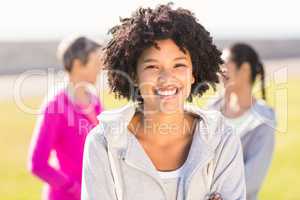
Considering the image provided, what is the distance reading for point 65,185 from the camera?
4.96 meters

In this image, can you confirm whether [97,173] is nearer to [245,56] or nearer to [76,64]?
[76,64]

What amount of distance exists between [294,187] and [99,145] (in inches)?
248

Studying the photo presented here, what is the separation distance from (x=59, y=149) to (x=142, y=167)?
5.96ft

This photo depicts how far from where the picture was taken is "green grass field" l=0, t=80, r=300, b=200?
901cm

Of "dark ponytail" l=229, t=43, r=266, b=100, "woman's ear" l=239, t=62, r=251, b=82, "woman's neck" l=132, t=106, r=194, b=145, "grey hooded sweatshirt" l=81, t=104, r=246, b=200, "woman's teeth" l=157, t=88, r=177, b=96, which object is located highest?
"dark ponytail" l=229, t=43, r=266, b=100

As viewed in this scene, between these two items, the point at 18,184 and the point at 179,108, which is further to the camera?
the point at 18,184

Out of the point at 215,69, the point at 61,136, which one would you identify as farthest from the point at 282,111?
the point at 215,69

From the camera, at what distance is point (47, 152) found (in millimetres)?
5043

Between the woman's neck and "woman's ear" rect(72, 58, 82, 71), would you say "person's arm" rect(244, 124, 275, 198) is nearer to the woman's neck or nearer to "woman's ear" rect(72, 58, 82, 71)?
"woman's ear" rect(72, 58, 82, 71)

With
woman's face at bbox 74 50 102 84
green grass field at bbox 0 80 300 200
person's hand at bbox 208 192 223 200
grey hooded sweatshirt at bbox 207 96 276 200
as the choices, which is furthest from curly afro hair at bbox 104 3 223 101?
green grass field at bbox 0 80 300 200

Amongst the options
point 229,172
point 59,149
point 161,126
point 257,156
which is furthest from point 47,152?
point 229,172

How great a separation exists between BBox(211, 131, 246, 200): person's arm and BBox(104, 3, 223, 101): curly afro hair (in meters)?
0.45

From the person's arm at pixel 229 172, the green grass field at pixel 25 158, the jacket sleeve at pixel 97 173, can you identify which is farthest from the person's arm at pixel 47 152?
the person's arm at pixel 229 172

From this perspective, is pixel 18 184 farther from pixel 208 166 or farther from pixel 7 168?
pixel 208 166
